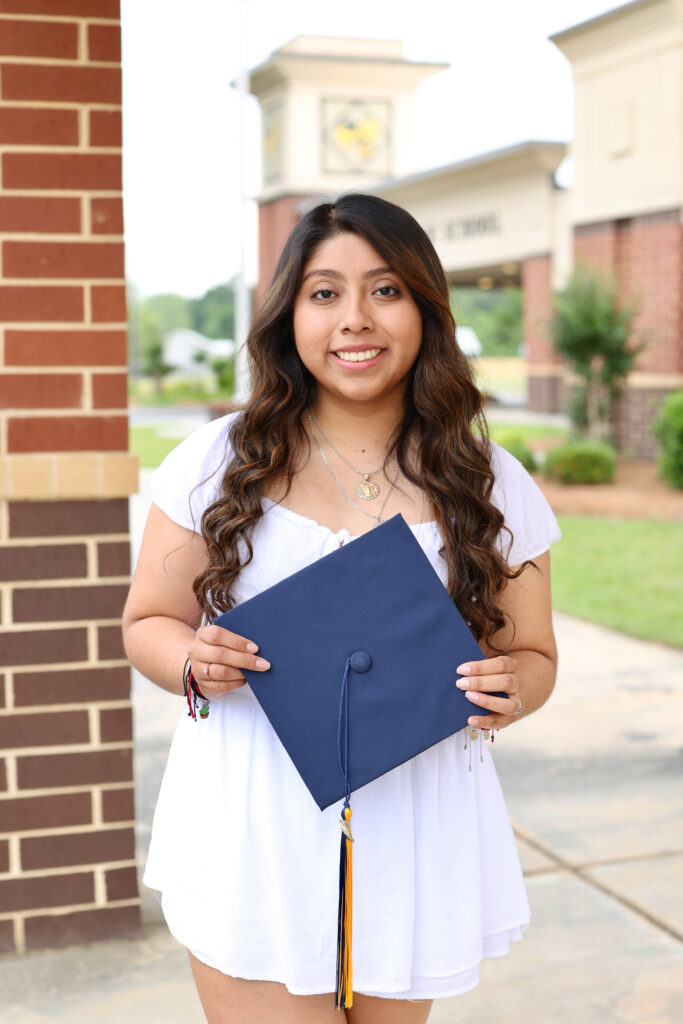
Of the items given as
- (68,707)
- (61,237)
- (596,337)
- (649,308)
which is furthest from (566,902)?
(649,308)

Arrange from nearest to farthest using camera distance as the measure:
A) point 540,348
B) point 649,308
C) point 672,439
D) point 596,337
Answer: point 672,439, point 596,337, point 649,308, point 540,348

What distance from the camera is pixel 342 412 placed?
6.65ft

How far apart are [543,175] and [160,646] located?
20.4m

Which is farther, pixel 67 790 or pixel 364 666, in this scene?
pixel 67 790

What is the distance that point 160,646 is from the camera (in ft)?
6.30

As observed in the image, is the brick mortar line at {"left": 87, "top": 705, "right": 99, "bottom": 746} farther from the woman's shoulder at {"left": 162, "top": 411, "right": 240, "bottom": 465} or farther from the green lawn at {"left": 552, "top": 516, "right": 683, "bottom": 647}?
the green lawn at {"left": 552, "top": 516, "right": 683, "bottom": 647}

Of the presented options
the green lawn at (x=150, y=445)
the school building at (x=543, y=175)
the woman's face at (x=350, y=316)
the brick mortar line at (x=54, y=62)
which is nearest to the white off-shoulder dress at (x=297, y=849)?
the woman's face at (x=350, y=316)

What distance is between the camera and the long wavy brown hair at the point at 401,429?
189 cm

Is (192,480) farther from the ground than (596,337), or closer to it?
closer to it

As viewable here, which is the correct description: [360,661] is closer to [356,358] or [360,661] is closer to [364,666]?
[364,666]

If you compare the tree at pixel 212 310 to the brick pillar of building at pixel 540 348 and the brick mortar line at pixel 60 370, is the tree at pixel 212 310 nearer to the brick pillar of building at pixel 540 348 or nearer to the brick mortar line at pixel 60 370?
the brick pillar of building at pixel 540 348

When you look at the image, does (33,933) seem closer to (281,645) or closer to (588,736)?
(281,645)

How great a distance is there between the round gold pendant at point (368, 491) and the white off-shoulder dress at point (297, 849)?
0.09 meters

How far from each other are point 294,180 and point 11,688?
27506mm
